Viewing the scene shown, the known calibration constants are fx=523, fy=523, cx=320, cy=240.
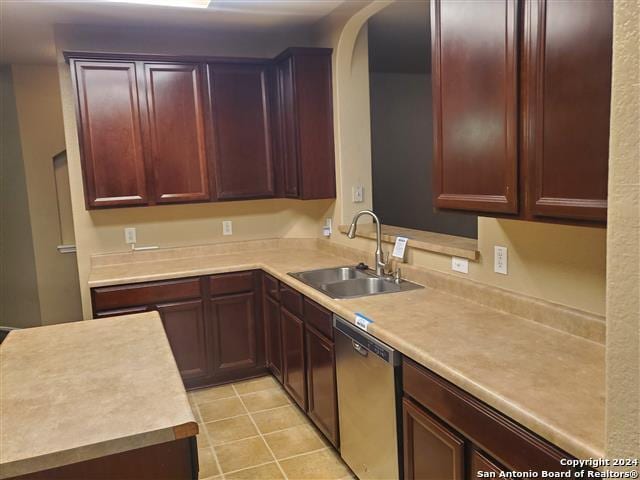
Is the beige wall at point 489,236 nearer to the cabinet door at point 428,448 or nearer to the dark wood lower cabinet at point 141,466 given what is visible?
the cabinet door at point 428,448

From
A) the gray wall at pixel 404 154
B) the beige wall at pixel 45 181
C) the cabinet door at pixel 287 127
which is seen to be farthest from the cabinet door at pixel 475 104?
the beige wall at pixel 45 181

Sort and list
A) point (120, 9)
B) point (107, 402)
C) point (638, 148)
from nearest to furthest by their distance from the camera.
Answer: point (638, 148)
point (107, 402)
point (120, 9)

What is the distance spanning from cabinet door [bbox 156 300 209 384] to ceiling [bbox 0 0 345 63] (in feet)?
6.40

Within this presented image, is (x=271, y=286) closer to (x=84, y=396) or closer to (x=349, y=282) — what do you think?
(x=349, y=282)

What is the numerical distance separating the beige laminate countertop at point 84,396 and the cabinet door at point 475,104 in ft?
3.90

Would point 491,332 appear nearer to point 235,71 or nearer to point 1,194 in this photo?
point 235,71

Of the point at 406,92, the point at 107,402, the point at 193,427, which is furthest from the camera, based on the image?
the point at 406,92

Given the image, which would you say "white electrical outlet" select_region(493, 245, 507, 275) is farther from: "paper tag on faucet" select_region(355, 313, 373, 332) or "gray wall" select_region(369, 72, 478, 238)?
"gray wall" select_region(369, 72, 478, 238)

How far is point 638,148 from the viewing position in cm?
86

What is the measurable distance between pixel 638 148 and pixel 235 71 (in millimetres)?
3362

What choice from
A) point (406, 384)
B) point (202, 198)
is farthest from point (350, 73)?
point (406, 384)

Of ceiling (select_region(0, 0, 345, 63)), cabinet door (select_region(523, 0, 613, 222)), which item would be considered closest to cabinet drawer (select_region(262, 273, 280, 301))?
ceiling (select_region(0, 0, 345, 63))

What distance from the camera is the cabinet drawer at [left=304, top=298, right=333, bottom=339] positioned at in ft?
8.70

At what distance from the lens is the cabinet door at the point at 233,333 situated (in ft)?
12.1
